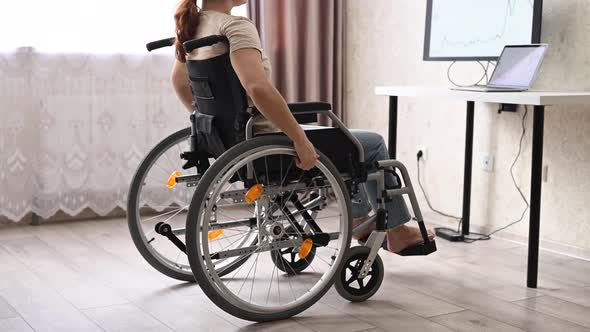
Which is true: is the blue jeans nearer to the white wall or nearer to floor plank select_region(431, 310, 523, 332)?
floor plank select_region(431, 310, 523, 332)

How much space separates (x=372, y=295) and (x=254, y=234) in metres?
0.49

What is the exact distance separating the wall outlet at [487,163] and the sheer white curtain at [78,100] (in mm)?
1497

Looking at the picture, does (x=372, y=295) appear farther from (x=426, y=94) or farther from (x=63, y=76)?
(x=63, y=76)

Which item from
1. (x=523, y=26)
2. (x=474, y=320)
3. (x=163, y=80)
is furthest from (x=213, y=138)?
(x=163, y=80)

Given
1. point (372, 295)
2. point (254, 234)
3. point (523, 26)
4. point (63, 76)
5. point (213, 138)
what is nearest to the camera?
point (213, 138)

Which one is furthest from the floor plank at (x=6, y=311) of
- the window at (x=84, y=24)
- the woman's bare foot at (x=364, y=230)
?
the window at (x=84, y=24)

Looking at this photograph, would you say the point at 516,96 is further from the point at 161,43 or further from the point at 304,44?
the point at 304,44

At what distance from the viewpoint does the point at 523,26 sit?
3.03m

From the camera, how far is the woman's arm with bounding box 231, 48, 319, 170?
2.18 m

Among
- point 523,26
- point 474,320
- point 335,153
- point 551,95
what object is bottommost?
point 474,320

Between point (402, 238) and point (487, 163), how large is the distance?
3.19ft

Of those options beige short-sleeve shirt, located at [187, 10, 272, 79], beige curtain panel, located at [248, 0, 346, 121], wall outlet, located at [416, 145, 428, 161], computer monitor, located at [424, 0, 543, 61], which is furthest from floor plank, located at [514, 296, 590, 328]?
beige curtain panel, located at [248, 0, 346, 121]

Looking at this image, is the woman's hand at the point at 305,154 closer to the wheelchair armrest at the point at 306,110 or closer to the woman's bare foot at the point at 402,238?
the wheelchair armrest at the point at 306,110

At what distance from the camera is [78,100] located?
3.70 m
